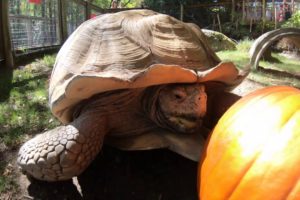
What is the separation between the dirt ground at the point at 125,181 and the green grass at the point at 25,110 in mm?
536

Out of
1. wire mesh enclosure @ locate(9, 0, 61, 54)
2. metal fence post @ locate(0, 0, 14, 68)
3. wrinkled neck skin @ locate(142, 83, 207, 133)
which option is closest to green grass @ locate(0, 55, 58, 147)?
metal fence post @ locate(0, 0, 14, 68)

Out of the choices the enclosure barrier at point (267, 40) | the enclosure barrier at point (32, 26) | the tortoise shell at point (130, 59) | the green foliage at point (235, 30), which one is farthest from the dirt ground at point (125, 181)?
the green foliage at point (235, 30)

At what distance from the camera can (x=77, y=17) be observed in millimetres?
12156

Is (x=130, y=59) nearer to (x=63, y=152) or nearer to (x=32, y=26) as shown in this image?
(x=63, y=152)

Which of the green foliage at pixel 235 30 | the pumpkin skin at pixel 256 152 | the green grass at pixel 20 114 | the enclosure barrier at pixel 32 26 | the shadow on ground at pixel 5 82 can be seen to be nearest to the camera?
the pumpkin skin at pixel 256 152

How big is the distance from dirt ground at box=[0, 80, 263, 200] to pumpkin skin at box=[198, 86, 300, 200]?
399 millimetres

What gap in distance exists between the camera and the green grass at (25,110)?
2851 mm

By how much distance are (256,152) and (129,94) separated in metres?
0.83

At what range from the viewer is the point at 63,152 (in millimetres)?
1829

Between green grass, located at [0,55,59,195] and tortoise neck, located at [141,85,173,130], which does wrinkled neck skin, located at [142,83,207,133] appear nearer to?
tortoise neck, located at [141,85,173,130]

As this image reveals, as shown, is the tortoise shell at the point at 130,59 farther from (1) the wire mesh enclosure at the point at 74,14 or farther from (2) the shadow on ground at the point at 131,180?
(1) the wire mesh enclosure at the point at 74,14

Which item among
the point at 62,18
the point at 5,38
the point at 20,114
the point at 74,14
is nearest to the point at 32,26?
the point at 62,18

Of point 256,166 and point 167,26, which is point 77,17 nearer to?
point 167,26

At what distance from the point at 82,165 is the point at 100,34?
789 millimetres
